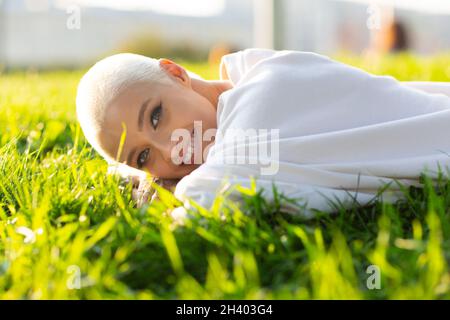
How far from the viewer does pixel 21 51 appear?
18.1 meters

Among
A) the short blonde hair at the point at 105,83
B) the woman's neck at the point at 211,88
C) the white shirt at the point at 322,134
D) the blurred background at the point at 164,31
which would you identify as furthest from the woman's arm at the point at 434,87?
the blurred background at the point at 164,31

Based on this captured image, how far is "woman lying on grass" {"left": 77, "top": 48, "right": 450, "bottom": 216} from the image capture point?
A: 1943 mm

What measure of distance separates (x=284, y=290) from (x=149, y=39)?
57.0ft

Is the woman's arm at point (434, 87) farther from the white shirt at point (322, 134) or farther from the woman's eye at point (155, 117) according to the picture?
the woman's eye at point (155, 117)

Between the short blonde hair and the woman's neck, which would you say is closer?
the short blonde hair

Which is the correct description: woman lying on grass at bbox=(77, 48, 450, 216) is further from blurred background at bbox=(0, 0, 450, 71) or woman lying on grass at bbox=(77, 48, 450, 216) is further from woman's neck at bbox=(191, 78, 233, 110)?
blurred background at bbox=(0, 0, 450, 71)

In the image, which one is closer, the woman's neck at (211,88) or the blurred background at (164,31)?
the woman's neck at (211,88)

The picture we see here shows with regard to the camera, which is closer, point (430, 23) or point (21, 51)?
point (21, 51)

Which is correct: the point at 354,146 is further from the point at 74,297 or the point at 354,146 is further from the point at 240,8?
the point at 240,8

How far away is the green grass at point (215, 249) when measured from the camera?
56.4 inches

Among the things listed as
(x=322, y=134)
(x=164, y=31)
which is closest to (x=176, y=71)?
(x=322, y=134)

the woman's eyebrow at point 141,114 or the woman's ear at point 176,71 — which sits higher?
the woman's ear at point 176,71

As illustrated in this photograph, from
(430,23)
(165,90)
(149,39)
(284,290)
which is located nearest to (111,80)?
(165,90)

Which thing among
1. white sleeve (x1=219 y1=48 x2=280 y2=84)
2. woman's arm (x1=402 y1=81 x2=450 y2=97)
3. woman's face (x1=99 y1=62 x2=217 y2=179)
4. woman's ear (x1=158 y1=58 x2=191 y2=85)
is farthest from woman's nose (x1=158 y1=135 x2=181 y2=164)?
woman's arm (x1=402 y1=81 x2=450 y2=97)
